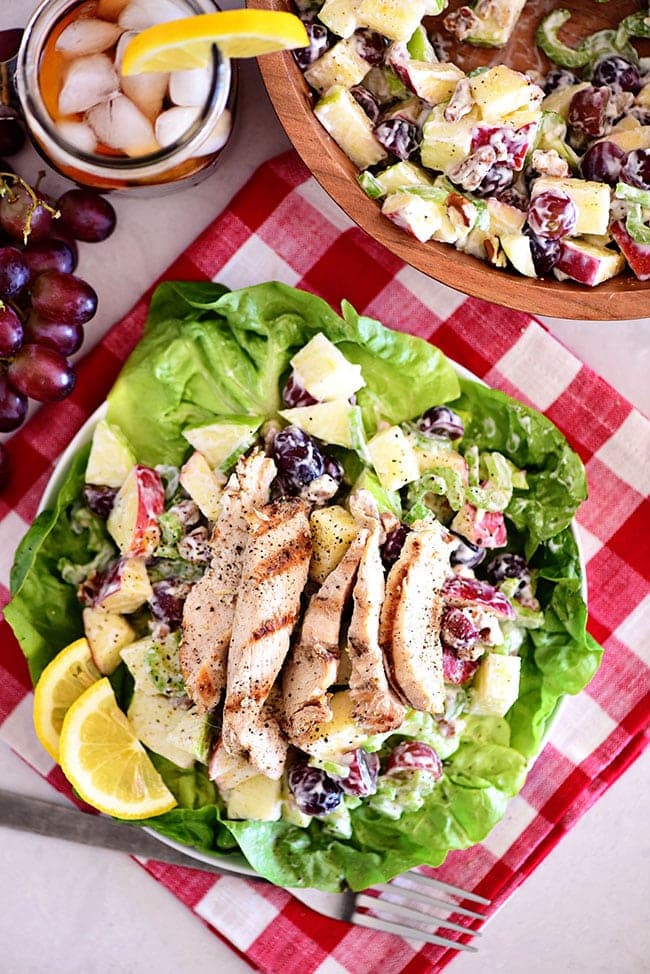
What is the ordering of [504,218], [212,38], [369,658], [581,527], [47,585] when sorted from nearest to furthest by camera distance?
[212,38] → [369,658] → [504,218] → [47,585] → [581,527]

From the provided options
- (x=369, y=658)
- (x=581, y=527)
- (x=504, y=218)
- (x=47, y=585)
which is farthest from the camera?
(x=581, y=527)

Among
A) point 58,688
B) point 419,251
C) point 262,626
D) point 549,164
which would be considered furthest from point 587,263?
point 58,688

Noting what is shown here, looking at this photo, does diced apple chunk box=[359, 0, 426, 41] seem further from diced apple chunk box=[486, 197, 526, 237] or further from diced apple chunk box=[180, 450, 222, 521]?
diced apple chunk box=[180, 450, 222, 521]

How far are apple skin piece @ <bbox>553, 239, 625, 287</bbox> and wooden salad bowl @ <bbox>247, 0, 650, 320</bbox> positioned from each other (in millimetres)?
18

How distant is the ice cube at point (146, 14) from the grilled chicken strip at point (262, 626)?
89 cm

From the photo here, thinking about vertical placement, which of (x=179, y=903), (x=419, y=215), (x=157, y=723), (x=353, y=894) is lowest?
(x=179, y=903)

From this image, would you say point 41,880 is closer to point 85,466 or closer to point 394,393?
point 85,466

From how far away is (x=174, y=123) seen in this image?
1738 millimetres

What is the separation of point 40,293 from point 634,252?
44.2 inches

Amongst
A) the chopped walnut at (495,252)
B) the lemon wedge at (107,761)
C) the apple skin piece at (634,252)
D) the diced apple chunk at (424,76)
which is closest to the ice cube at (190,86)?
the diced apple chunk at (424,76)

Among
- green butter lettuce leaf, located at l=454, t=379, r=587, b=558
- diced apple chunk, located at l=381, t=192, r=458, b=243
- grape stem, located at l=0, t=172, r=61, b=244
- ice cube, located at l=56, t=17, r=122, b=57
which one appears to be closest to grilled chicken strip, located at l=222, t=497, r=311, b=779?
green butter lettuce leaf, located at l=454, t=379, r=587, b=558

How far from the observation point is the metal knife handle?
6.54 ft

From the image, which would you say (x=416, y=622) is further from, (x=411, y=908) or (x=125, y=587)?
(x=411, y=908)

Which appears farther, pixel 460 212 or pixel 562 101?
pixel 562 101
